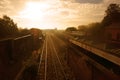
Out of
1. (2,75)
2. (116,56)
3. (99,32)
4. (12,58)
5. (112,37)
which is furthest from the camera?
(99,32)

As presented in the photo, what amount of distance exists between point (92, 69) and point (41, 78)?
17.8 feet

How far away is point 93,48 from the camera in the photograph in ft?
46.2

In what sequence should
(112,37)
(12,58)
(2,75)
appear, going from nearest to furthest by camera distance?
(2,75), (12,58), (112,37)

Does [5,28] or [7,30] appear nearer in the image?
[5,28]

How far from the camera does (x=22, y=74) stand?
14500 millimetres

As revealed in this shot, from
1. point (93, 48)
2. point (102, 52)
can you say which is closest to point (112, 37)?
point (93, 48)

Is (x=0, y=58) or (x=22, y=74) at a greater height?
(x=0, y=58)

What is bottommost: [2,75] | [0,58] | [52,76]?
[52,76]

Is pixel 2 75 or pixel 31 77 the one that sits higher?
pixel 2 75

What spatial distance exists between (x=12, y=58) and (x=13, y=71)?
179 cm

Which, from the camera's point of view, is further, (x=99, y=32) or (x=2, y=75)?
(x=99, y=32)

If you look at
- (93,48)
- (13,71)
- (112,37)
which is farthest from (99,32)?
(13,71)

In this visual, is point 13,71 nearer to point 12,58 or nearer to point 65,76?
point 12,58

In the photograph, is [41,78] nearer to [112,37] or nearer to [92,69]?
[92,69]
